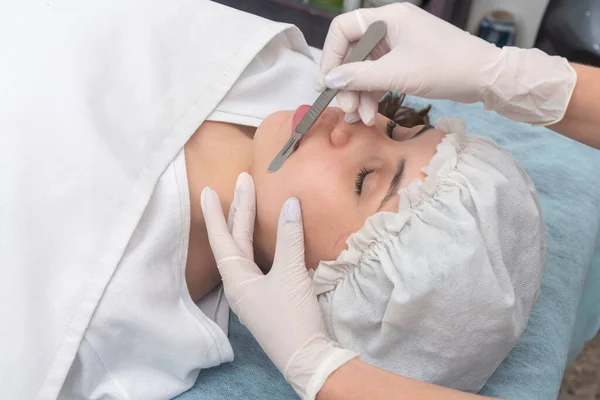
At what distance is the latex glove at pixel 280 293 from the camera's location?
2.76 feet

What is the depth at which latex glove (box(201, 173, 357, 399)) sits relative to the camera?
2.76 ft

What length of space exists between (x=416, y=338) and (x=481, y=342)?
10cm

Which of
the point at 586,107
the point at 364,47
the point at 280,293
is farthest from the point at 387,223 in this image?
the point at 586,107

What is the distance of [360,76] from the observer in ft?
3.00

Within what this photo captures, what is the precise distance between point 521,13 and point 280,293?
221 centimetres

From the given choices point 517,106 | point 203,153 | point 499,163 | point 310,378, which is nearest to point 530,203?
point 499,163

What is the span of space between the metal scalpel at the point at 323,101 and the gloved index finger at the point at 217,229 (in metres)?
0.11

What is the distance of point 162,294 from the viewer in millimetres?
902

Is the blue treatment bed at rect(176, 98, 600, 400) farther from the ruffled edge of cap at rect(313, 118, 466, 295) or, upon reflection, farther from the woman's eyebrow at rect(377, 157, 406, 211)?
the woman's eyebrow at rect(377, 157, 406, 211)

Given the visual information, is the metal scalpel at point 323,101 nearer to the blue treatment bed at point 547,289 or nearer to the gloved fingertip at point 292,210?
the gloved fingertip at point 292,210

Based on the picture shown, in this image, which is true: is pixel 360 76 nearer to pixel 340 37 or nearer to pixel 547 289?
pixel 340 37

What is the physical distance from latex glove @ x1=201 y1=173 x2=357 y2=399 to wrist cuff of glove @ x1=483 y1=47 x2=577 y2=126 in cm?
42

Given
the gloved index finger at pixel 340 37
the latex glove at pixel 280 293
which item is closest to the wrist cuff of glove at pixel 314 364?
the latex glove at pixel 280 293

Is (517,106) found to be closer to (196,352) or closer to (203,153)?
(203,153)
